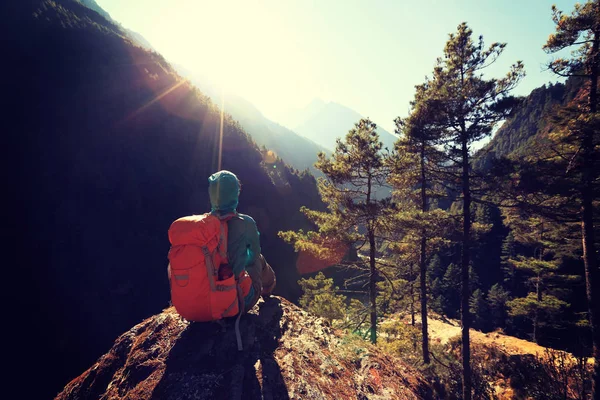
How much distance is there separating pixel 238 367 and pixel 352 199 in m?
8.42

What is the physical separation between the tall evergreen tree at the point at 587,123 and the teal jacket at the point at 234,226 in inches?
349

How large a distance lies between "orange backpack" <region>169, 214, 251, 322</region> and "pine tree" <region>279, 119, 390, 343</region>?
7.17 m

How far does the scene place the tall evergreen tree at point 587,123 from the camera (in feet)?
22.4

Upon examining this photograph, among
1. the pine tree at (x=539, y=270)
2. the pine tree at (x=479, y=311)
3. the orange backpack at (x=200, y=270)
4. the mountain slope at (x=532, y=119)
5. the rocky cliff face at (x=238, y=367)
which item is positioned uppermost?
the mountain slope at (x=532, y=119)

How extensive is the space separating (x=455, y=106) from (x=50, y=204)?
3635cm

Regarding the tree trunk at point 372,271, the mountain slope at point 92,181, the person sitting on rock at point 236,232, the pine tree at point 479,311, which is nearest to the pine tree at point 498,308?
the pine tree at point 479,311

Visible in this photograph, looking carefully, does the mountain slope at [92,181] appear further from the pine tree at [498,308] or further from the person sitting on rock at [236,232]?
the pine tree at [498,308]

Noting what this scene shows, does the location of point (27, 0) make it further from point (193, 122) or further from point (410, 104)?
point (410, 104)

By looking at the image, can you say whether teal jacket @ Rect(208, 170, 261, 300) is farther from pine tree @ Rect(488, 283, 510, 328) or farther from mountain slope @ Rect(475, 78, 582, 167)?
mountain slope @ Rect(475, 78, 582, 167)

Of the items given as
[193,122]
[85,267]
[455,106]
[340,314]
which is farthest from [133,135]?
[455,106]

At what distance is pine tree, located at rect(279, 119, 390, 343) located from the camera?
9742 millimetres

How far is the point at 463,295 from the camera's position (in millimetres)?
8898

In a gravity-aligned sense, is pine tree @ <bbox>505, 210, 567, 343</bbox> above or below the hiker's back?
below

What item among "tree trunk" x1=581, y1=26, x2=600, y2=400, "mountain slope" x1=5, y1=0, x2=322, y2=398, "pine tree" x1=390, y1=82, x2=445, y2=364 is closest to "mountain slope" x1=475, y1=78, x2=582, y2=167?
"pine tree" x1=390, y1=82, x2=445, y2=364
